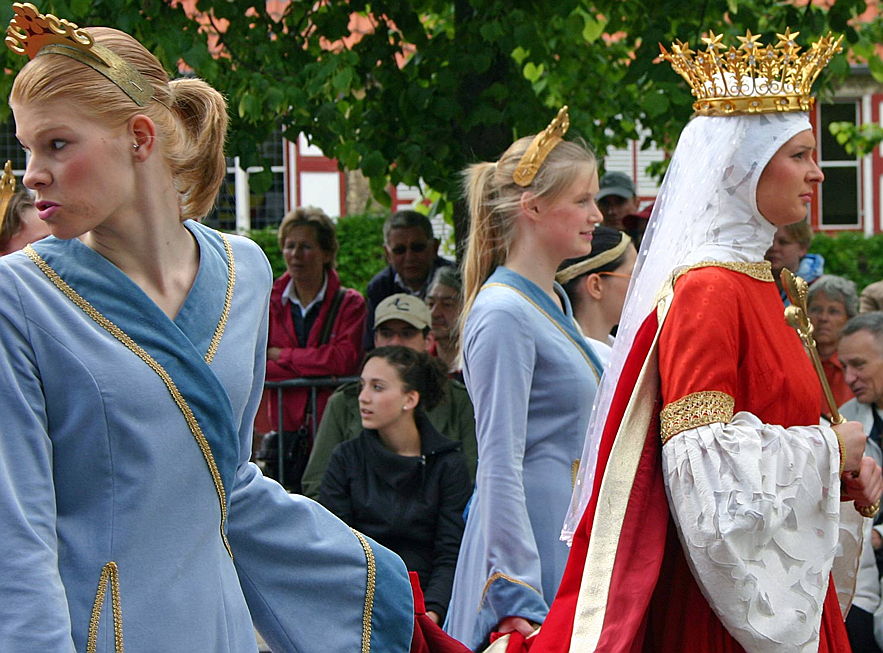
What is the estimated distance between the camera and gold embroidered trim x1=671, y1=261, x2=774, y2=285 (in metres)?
3.15

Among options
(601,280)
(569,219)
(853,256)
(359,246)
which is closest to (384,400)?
(601,280)

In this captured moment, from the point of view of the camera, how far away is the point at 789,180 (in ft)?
10.6

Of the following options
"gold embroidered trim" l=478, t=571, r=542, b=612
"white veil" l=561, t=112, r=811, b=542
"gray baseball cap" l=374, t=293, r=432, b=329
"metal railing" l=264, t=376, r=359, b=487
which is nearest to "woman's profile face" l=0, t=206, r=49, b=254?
"gold embroidered trim" l=478, t=571, r=542, b=612

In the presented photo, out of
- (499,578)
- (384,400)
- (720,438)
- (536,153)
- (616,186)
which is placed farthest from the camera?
(616,186)

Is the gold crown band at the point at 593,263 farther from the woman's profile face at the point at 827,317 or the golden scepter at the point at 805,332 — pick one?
the woman's profile face at the point at 827,317

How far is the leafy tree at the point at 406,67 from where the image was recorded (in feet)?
22.0

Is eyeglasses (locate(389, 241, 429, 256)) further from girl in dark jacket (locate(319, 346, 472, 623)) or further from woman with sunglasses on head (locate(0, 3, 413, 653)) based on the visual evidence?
woman with sunglasses on head (locate(0, 3, 413, 653))

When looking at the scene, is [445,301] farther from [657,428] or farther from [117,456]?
[117,456]

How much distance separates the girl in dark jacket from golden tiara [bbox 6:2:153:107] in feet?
9.39

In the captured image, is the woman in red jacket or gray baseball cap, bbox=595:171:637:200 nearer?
the woman in red jacket

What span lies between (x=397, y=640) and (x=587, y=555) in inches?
29.3

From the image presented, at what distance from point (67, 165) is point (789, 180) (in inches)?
73.5

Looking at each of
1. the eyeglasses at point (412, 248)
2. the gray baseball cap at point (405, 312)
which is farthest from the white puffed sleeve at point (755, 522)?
the eyeglasses at point (412, 248)

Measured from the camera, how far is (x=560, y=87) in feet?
29.4
